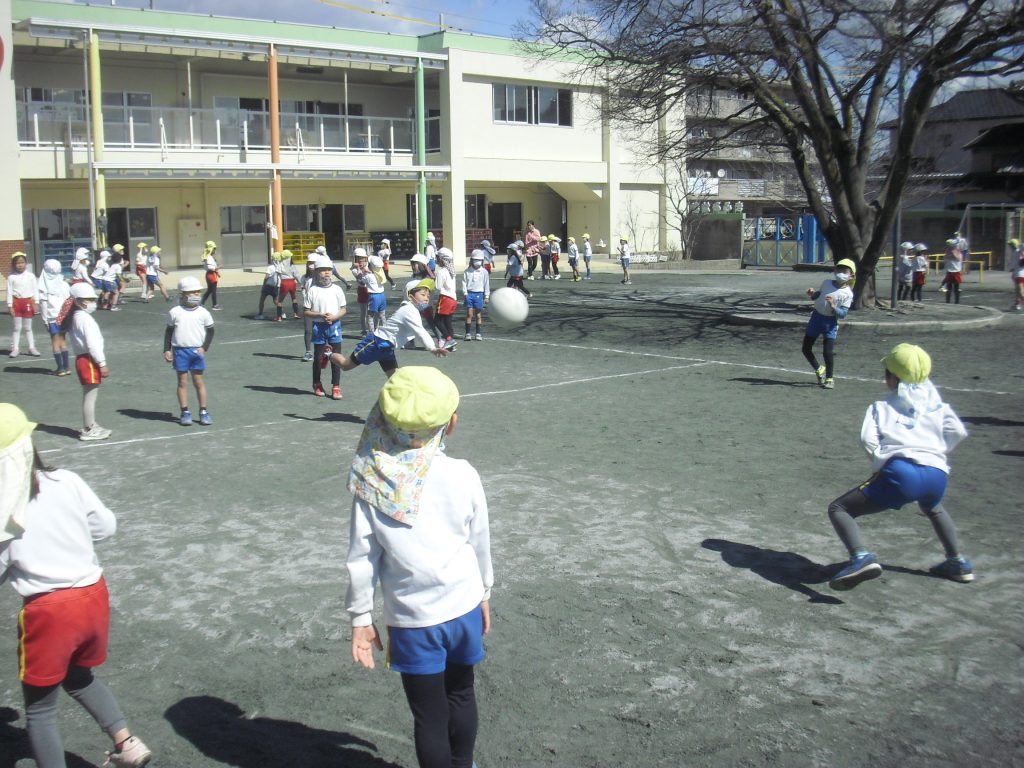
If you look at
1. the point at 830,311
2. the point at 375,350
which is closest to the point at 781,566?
the point at 375,350

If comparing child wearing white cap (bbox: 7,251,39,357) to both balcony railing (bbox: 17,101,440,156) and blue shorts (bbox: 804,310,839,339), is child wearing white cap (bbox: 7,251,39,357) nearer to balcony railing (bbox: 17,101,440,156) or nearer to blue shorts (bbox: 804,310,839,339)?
blue shorts (bbox: 804,310,839,339)

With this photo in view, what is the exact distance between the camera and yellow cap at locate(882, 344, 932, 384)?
6.16 m

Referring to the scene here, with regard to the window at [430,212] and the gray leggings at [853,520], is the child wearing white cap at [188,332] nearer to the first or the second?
the gray leggings at [853,520]

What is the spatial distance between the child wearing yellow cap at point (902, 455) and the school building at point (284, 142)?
863 inches

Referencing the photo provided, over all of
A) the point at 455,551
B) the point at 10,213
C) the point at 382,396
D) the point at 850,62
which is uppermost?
the point at 850,62

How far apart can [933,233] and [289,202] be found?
1123 inches

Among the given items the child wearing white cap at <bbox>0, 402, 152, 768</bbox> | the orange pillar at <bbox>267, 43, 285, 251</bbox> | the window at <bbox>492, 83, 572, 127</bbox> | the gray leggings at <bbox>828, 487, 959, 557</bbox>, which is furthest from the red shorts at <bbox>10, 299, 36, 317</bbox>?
the window at <bbox>492, 83, 572, 127</bbox>

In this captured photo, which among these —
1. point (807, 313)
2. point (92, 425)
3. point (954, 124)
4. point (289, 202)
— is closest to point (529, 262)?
point (289, 202)

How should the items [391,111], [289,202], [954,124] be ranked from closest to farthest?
[289,202] → [391,111] → [954,124]

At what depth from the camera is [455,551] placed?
375 centimetres

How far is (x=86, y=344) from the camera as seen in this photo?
10.7 meters

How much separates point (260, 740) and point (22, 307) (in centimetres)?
1454

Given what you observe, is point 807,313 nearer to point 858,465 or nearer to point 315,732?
point 858,465

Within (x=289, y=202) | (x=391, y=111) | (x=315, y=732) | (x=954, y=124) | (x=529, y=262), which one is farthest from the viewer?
(x=954, y=124)
